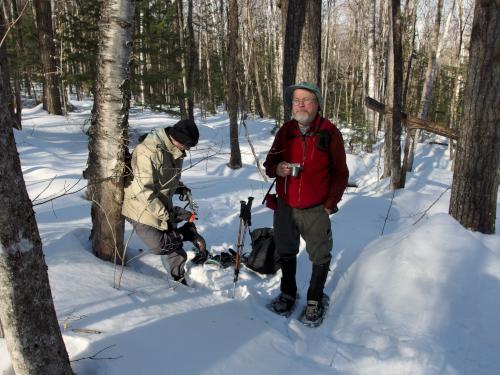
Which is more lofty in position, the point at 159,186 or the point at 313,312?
the point at 159,186

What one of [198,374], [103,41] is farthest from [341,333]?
[103,41]

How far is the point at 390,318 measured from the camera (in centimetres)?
295

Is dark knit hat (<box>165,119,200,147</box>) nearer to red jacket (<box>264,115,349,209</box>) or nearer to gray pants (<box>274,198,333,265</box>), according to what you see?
red jacket (<box>264,115,349,209</box>)

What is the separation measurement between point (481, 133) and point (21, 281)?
14.1ft

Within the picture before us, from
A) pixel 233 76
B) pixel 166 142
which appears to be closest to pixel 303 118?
pixel 166 142

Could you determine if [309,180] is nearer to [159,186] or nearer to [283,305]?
[283,305]

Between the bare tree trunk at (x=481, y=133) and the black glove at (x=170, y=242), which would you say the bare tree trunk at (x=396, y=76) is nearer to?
the bare tree trunk at (x=481, y=133)

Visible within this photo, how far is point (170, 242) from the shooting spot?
366cm

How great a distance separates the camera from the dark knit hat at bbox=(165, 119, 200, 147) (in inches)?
134

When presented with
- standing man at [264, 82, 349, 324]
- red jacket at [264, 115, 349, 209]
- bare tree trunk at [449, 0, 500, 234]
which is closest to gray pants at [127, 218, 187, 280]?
standing man at [264, 82, 349, 324]

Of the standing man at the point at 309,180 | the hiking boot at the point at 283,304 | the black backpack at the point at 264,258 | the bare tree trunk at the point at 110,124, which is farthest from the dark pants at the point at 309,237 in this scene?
the bare tree trunk at the point at 110,124

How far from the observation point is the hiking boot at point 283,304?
3.43 meters

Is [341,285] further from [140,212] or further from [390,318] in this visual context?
[140,212]

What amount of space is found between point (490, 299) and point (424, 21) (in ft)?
102
